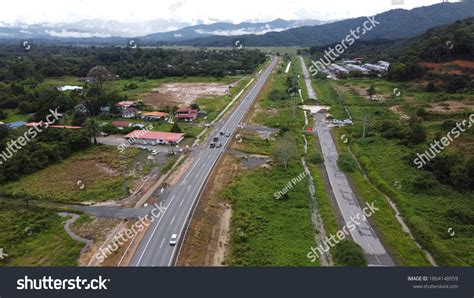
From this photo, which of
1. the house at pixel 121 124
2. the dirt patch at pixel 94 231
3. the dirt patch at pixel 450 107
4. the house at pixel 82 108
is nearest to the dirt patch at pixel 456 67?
the dirt patch at pixel 450 107

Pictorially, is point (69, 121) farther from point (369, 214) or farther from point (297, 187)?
point (369, 214)

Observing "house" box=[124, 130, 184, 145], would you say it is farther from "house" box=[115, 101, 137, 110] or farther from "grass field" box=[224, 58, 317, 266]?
"house" box=[115, 101, 137, 110]

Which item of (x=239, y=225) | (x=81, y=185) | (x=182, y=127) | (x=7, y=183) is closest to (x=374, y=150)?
(x=239, y=225)

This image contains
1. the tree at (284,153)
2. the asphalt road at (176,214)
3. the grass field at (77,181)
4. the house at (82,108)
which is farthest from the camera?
the house at (82,108)

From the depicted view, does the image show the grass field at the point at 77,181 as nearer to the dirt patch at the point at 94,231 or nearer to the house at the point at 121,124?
the dirt patch at the point at 94,231

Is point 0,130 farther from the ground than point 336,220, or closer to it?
farther from the ground

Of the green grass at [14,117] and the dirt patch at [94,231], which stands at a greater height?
the green grass at [14,117]
